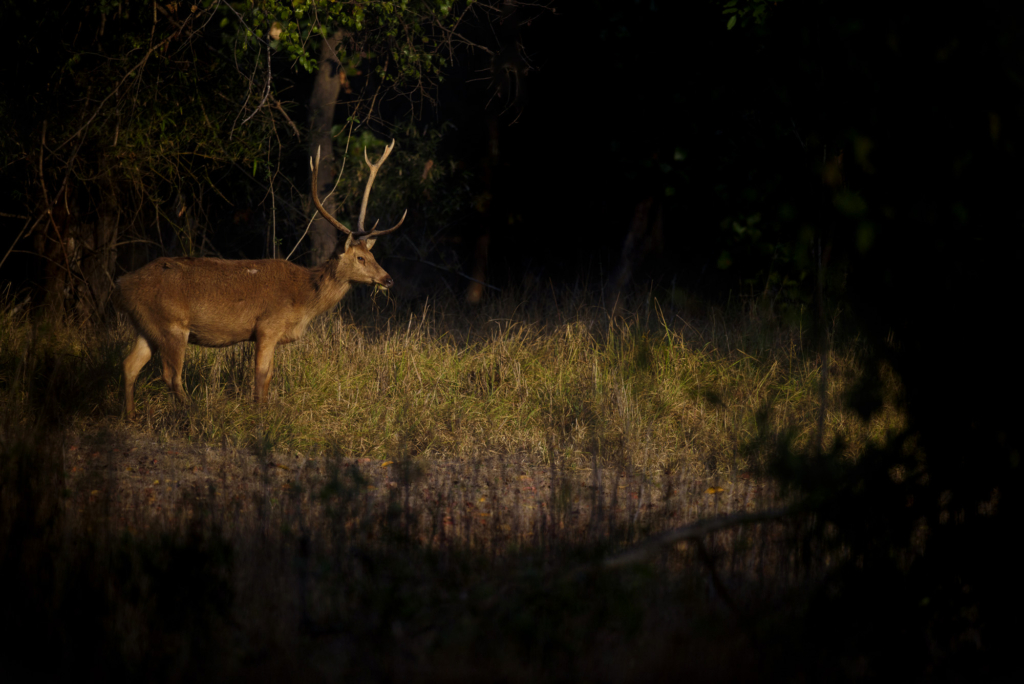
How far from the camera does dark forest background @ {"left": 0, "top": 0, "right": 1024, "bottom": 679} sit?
2.53 metres

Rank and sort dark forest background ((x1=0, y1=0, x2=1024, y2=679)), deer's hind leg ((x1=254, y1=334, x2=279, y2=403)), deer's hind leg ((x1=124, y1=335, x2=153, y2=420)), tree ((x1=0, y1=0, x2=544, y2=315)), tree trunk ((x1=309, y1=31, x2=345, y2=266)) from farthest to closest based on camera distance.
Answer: tree trunk ((x1=309, y1=31, x2=345, y2=266)) < tree ((x1=0, y1=0, x2=544, y2=315)) < deer's hind leg ((x1=254, y1=334, x2=279, y2=403)) < deer's hind leg ((x1=124, y1=335, x2=153, y2=420)) < dark forest background ((x1=0, y1=0, x2=1024, y2=679))

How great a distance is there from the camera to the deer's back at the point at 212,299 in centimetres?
653

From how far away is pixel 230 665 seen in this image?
9.57 ft

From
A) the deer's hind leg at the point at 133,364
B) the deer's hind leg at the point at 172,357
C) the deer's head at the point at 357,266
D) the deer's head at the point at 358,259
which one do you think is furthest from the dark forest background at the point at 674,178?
the deer's hind leg at the point at 172,357

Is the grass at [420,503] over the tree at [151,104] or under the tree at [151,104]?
under

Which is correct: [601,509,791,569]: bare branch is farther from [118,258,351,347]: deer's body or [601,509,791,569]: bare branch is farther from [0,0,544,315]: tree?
[0,0,544,315]: tree

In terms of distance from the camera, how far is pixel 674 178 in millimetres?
10656

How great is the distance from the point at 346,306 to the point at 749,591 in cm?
721

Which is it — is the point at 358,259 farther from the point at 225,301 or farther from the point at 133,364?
the point at 133,364

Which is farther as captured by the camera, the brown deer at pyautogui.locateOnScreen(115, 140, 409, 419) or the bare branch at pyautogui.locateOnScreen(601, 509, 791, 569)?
the brown deer at pyautogui.locateOnScreen(115, 140, 409, 419)

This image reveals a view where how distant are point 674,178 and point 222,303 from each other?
19.1ft

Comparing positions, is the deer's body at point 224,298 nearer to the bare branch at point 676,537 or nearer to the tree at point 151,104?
the tree at point 151,104

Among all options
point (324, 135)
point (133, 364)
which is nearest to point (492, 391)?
point (133, 364)

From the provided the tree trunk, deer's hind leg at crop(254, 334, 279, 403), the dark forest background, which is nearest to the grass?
deer's hind leg at crop(254, 334, 279, 403)
